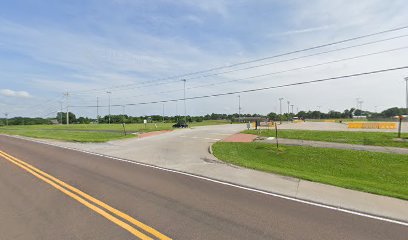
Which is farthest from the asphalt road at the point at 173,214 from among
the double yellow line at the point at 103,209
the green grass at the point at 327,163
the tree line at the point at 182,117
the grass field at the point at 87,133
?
the tree line at the point at 182,117

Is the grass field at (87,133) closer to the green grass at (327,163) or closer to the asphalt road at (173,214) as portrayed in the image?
the green grass at (327,163)

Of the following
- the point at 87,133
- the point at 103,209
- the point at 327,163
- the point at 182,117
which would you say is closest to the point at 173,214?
the point at 103,209

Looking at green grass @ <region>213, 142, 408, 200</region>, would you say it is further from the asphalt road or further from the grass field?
the grass field

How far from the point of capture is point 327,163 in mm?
16141

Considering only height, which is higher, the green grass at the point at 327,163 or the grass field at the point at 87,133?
the grass field at the point at 87,133

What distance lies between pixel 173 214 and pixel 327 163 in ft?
42.4

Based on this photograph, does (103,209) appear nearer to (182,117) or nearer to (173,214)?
(173,214)

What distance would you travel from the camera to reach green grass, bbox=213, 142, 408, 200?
12.2 m

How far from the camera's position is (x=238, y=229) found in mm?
5504

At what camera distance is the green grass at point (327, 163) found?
40.2 feet

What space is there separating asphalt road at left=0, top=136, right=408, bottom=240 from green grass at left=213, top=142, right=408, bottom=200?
386cm

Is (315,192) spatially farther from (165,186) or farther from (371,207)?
(165,186)

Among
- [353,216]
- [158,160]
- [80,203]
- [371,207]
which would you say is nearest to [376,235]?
[353,216]

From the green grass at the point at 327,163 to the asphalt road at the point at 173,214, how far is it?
12.7 feet
